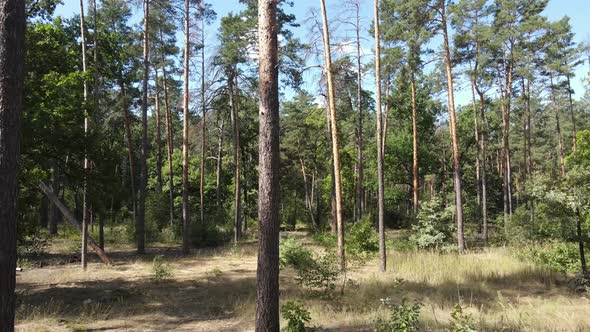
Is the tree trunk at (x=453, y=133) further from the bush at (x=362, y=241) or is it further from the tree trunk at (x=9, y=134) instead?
the tree trunk at (x=9, y=134)

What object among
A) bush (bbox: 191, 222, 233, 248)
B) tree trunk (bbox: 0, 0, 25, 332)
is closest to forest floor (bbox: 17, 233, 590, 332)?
tree trunk (bbox: 0, 0, 25, 332)

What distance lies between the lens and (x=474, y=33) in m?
21.5

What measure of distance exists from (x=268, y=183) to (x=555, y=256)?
44.0 ft

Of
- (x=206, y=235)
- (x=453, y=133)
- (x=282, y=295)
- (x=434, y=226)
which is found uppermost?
(x=453, y=133)

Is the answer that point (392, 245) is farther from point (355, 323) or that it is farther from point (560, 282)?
point (355, 323)

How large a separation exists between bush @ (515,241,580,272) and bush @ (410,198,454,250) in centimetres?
301

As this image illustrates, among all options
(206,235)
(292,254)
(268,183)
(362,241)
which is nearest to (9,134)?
(268,183)

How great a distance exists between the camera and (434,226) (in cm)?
1794

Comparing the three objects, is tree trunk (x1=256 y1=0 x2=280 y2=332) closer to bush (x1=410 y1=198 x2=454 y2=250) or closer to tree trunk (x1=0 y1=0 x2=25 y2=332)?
tree trunk (x1=0 y1=0 x2=25 y2=332)

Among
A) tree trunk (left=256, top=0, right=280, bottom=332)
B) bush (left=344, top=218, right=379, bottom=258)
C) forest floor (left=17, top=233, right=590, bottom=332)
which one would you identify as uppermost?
tree trunk (left=256, top=0, right=280, bottom=332)

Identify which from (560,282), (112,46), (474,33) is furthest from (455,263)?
(112,46)

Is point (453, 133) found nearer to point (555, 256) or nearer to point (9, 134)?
point (555, 256)

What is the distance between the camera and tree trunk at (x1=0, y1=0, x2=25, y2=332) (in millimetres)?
4652

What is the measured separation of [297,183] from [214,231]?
21389 millimetres
